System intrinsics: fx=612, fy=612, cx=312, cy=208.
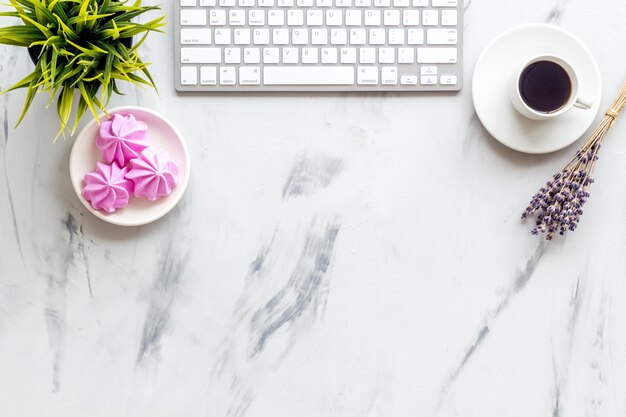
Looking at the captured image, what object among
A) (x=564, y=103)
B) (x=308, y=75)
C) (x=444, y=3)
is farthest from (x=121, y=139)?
(x=564, y=103)

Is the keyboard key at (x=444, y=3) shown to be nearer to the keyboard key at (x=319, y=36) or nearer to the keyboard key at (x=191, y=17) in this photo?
the keyboard key at (x=319, y=36)

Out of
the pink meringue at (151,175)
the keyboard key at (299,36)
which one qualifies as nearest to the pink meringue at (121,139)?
the pink meringue at (151,175)

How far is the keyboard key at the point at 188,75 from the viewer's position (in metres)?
0.82

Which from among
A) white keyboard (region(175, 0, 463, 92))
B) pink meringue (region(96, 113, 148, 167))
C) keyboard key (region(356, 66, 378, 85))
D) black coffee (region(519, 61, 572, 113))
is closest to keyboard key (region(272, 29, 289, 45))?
white keyboard (region(175, 0, 463, 92))

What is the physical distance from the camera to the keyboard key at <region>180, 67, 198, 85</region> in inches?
32.4

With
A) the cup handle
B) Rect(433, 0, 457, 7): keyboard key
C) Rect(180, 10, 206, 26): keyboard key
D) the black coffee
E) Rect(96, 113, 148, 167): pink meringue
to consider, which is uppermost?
Rect(433, 0, 457, 7): keyboard key

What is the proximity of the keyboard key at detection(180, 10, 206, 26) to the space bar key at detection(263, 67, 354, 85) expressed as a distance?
0.36ft

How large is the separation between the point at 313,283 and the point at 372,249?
3.8 inches

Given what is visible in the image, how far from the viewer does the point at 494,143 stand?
850 mm

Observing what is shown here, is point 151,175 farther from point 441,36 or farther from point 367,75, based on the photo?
point 441,36

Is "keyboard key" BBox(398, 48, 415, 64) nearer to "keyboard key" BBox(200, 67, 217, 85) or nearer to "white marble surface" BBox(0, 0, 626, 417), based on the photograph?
"white marble surface" BBox(0, 0, 626, 417)

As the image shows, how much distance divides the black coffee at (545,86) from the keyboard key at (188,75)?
429mm

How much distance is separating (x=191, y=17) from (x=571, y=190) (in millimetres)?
560

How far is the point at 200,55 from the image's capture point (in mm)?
822
